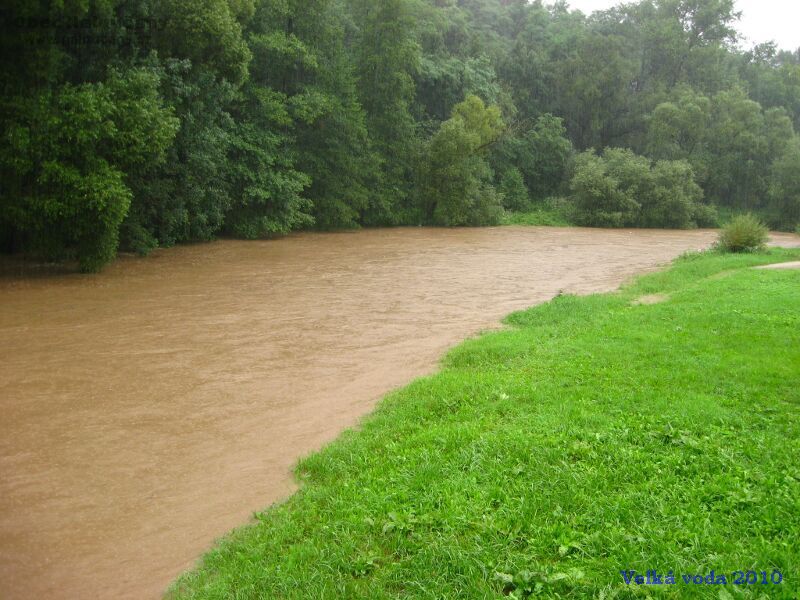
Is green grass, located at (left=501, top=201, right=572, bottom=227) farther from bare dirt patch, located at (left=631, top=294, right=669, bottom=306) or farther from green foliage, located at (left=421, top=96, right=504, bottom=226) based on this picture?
bare dirt patch, located at (left=631, top=294, right=669, bottom=306)

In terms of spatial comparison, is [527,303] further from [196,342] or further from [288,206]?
[288,206]

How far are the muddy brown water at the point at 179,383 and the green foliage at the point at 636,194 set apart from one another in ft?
73.9

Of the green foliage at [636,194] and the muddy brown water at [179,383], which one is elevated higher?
the green foliage at [636,194]

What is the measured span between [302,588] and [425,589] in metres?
0.81

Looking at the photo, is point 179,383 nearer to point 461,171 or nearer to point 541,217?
point 461,171

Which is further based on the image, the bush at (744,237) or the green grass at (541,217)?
the green grass at (541,217)

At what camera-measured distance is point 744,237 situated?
22453 mm

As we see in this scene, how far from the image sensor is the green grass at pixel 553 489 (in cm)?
382

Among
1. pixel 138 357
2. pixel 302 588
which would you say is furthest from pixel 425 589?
pixel 138 357

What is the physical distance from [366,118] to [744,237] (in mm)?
21003

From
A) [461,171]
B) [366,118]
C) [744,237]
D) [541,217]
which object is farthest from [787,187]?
[366,118]

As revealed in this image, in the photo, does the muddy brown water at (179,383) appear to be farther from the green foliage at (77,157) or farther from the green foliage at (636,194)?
the green foliage at (636,194)

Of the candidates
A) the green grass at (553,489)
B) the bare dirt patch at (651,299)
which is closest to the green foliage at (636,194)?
the bare dirt patch at (651,299)

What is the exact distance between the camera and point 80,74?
60.0 feet
